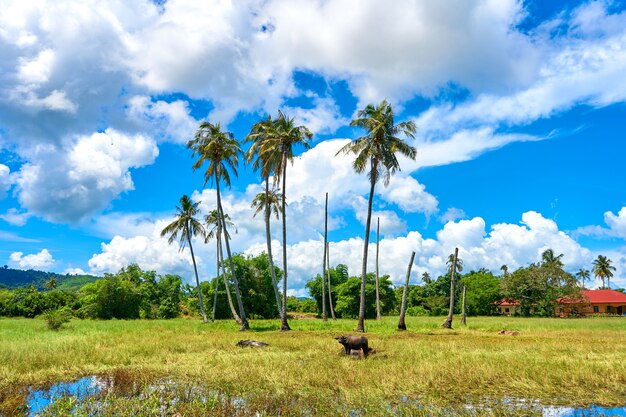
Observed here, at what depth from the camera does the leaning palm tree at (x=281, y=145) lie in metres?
31.0

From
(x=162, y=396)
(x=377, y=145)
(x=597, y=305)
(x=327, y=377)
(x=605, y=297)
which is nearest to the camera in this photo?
(x=162, y=396)

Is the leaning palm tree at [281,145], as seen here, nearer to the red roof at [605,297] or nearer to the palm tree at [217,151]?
the palm tree at [217,151]

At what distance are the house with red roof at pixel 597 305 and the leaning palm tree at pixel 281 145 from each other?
180ft

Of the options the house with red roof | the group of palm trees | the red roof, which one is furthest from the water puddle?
the red roof

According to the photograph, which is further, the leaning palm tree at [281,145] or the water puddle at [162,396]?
the leaning palm tree at [281,145]

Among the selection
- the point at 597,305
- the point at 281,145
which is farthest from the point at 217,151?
the point at 597,305

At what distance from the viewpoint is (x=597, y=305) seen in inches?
2965

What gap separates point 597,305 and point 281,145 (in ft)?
232

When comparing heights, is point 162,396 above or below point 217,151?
below

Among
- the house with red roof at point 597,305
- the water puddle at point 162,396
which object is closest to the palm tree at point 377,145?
the water puddle at point 162,396

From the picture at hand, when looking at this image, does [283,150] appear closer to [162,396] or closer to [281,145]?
[281,145]

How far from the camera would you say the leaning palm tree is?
31.0 m

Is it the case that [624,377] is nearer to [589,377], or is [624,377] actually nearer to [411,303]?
[589,377]

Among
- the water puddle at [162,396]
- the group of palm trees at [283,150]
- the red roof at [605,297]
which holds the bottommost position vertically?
the water puddle at [162,396]
